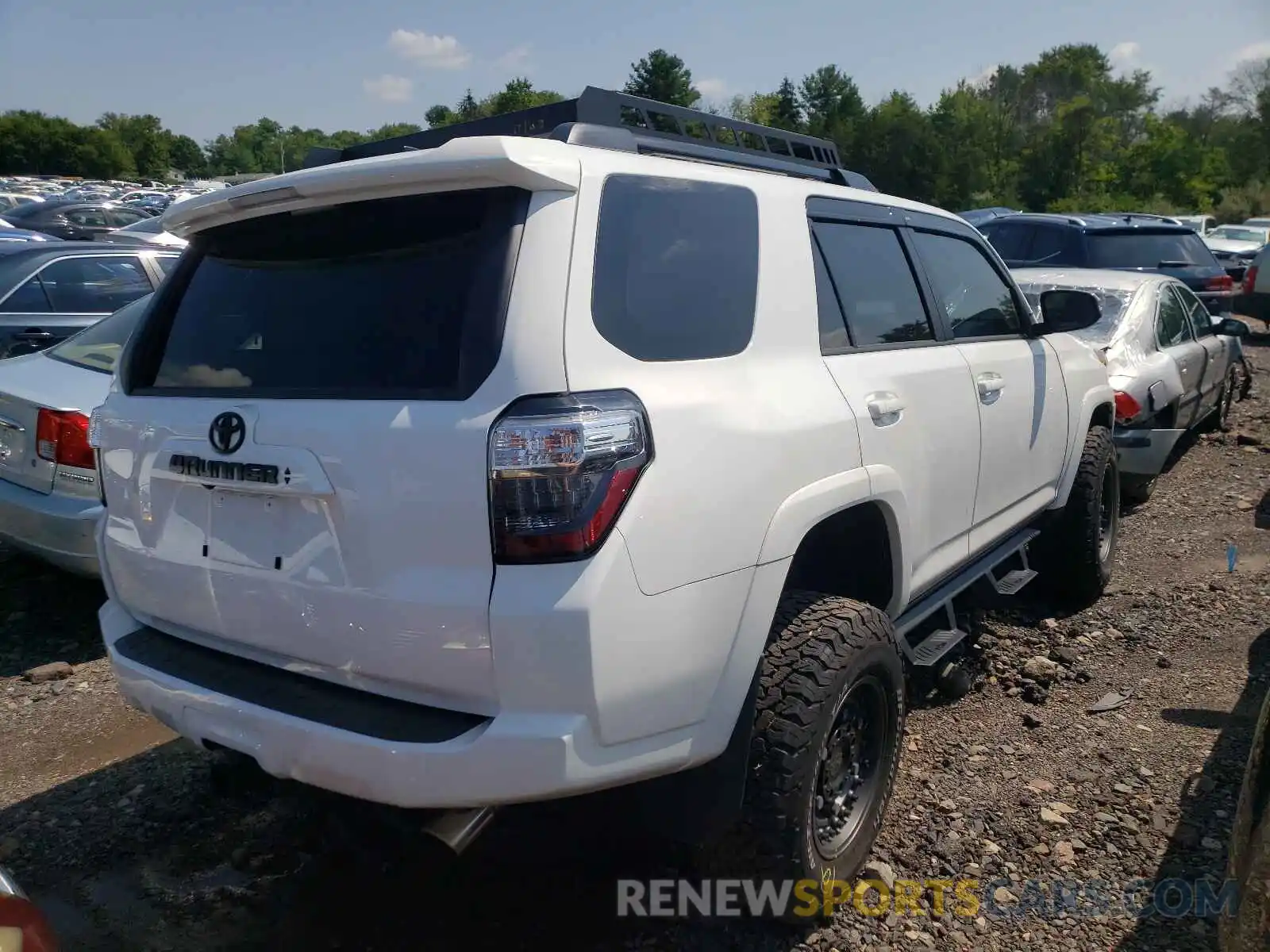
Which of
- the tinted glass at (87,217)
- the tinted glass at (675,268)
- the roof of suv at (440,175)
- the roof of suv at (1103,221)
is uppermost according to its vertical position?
the roof of suv at (1103,221)

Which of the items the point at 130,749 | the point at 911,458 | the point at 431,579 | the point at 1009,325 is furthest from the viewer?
the point at 1009,325

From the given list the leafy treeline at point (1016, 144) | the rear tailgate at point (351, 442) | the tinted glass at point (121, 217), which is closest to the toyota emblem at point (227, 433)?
the rear tailgate at point (351, 442)

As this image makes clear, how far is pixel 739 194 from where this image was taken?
8.79 feet

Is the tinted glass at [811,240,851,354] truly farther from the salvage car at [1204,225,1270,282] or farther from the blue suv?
the salvage car at [1204,225,1270,282]

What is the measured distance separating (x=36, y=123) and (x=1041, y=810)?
329ft

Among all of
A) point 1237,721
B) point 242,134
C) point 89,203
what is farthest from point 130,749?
point 242,134

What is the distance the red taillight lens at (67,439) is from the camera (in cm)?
444

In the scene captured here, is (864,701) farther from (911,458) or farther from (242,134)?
(242,134)

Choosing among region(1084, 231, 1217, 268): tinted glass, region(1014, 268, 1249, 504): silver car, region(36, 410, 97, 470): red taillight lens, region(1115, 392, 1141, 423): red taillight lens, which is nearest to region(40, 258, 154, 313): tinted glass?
region(36, 410, 97, 470): red taillight lens

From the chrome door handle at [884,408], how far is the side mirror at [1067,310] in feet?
5.57

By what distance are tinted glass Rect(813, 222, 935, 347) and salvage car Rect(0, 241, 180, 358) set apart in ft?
17.7

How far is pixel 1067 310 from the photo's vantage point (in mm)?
4320

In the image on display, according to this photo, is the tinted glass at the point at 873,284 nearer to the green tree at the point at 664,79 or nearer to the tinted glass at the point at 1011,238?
the tinted glass at the point at 1011,238

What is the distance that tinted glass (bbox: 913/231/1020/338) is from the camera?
374 cm
